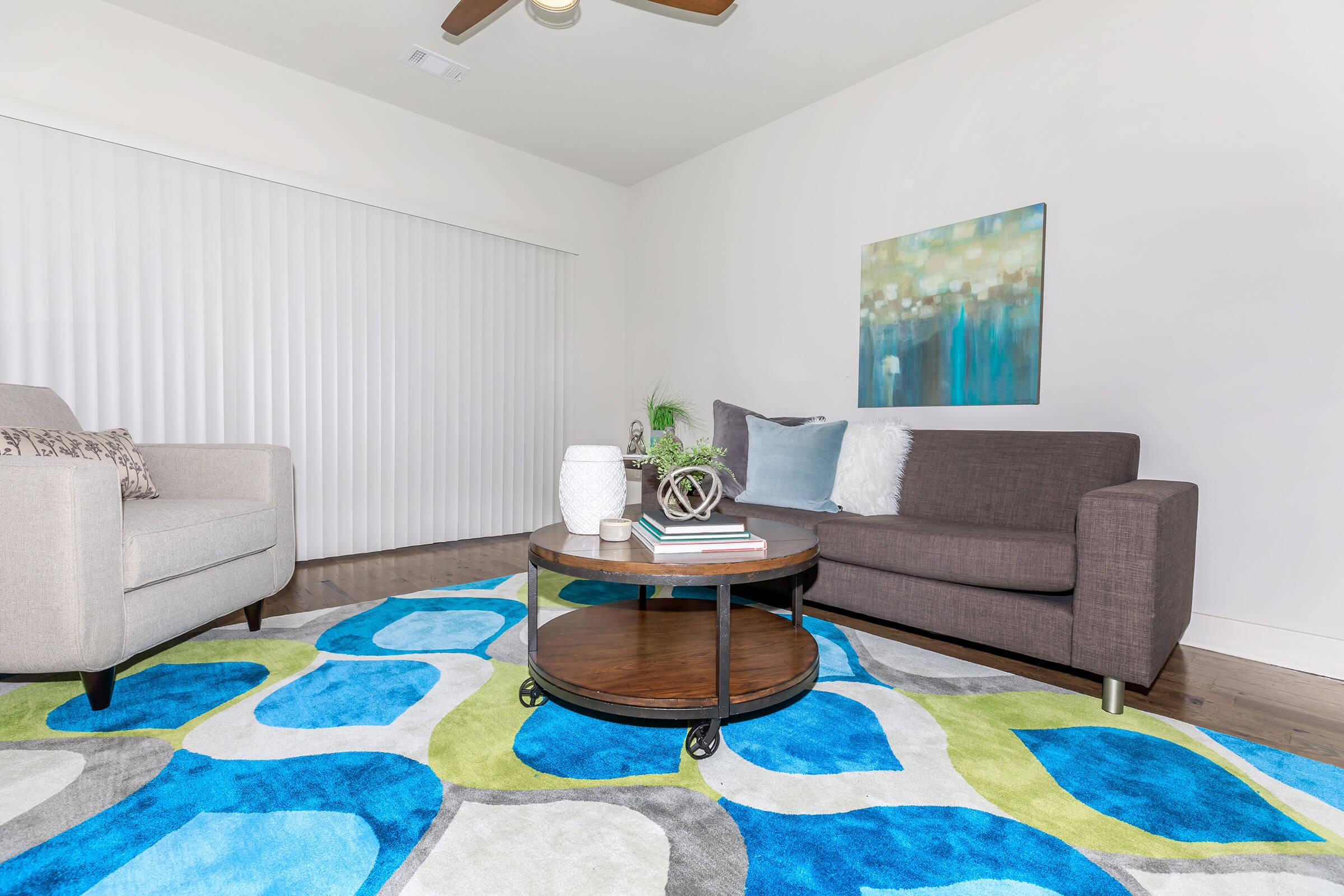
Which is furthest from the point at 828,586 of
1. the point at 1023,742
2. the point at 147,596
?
the point at 147,596

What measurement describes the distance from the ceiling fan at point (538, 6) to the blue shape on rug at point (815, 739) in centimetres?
233

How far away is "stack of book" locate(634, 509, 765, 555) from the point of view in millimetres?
1563

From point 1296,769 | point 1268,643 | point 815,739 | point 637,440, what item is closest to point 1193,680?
point 1268,643

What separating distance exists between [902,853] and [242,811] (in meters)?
1.25

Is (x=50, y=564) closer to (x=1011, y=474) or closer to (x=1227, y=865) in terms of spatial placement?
(x=1227, y=865)

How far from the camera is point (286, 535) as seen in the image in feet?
8.17

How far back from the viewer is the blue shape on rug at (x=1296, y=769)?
1391 millimetres

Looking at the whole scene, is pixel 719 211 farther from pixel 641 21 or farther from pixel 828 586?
pixel 828 586

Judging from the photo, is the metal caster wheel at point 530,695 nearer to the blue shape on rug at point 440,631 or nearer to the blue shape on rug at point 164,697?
the blue shape on rug at point 440,631

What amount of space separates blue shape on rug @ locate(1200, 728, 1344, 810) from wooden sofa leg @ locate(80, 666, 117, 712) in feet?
9.40

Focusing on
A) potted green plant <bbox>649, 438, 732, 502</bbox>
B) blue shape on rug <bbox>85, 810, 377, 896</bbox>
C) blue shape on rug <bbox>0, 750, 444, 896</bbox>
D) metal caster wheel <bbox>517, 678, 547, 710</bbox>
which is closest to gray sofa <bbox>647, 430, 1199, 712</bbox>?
potted green plant <bbox>649, 438, 732, 502</bbox>

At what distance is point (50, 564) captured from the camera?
159cm

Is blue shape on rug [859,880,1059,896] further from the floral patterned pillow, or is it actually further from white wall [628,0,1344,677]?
the floral patterned pillow

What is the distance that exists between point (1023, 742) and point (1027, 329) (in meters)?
1.96
